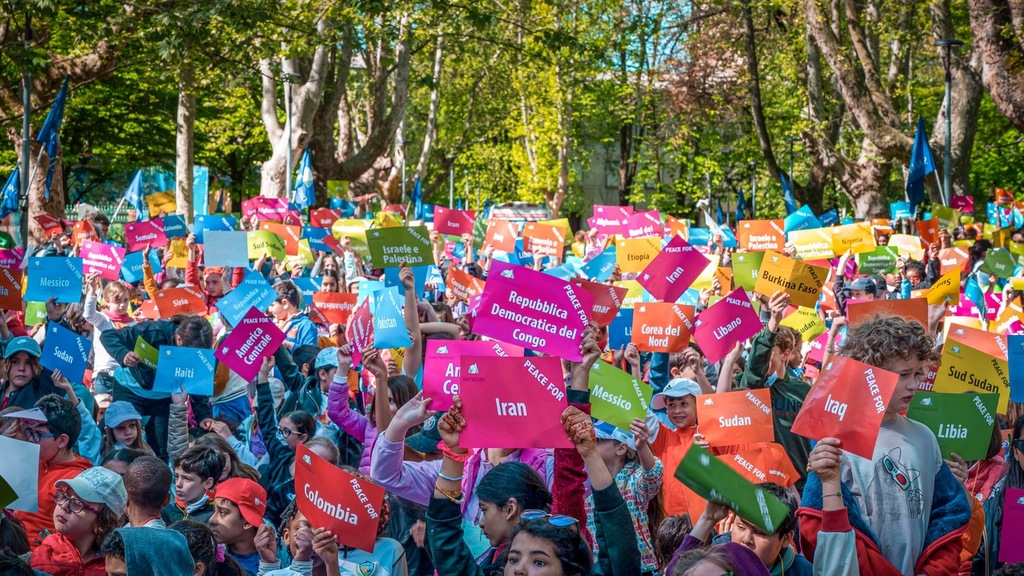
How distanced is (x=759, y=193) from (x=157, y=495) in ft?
162

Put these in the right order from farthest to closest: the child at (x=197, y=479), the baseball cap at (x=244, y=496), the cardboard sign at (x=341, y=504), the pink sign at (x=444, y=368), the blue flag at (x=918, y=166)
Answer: the blue flag at (x=918, y=166)
the child at (x=197, y=479)
the pink sign at (x=444, y=368)
the baseball cap at (x=244, y=496)
the cardboard sign at (x=341, y=504)

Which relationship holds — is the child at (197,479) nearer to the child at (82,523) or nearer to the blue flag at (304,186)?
the child at (82,523)

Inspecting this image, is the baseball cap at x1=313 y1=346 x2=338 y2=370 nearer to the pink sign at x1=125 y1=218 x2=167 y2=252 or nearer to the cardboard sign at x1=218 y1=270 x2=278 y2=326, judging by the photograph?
the cardboard sign at x1=218 y1=270 x2=278 y2=326

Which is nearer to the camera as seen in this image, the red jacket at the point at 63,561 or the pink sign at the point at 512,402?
the pink sign at the point at 512,402

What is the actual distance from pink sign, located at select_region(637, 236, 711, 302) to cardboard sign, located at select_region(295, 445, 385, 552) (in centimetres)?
489

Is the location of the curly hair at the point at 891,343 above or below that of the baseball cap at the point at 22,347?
above

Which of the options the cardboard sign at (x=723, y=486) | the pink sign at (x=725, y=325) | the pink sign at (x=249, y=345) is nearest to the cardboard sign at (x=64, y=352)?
the pink sign at (x=249, y=345)

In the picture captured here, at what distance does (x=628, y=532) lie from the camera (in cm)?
422

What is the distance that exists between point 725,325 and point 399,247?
2985 millimetres

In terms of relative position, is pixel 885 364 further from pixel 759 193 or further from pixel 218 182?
pixel 759 193

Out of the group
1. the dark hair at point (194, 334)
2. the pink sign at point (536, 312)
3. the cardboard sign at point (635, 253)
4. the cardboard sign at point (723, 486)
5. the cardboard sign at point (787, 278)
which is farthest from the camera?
the cardboard sign at point (635, 253)

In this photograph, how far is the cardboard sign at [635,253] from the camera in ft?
40.2

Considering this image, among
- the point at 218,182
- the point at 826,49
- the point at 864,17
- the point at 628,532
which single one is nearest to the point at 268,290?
the point at 628,532

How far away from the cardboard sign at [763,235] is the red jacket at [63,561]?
10306 mm
